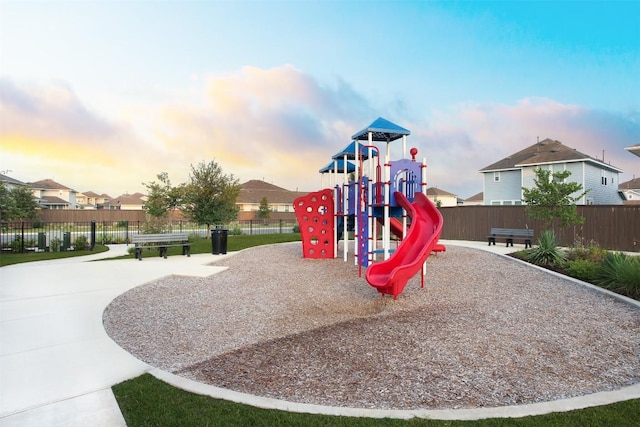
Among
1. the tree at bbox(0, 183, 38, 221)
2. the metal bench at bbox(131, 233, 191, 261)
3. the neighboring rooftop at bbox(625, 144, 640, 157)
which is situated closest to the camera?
the neighboring rooftop at bbox(625, 144, 640, 157)

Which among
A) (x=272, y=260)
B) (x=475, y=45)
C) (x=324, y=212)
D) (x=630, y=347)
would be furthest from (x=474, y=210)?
(x=630, y=347)

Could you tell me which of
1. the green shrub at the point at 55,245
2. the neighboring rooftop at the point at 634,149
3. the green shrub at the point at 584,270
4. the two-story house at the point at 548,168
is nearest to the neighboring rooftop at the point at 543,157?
the two-story house at the point at 548,168

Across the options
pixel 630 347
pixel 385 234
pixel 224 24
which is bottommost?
pixel 630 347

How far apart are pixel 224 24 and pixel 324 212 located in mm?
7611

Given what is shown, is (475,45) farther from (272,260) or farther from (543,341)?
(543,341)

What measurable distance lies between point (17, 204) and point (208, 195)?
24.6m

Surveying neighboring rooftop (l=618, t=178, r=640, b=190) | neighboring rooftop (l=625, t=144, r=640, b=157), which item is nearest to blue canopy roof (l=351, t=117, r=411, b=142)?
neighboring rooftop (l=625, t=144, r=640, b=157)

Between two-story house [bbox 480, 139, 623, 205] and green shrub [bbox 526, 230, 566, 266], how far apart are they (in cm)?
1517

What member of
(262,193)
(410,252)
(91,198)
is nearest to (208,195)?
(410,252)

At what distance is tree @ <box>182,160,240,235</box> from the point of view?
76.4ft

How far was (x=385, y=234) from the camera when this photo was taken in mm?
10305

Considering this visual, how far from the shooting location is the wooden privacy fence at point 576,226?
16719 millimetres

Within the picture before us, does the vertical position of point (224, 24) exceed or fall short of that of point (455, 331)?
it exceeds it

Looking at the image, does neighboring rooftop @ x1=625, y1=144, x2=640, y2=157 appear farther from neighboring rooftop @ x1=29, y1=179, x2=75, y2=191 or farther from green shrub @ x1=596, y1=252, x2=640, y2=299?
neighboring rooftop @ x1=29, y1=179, x2=75, y2=191
